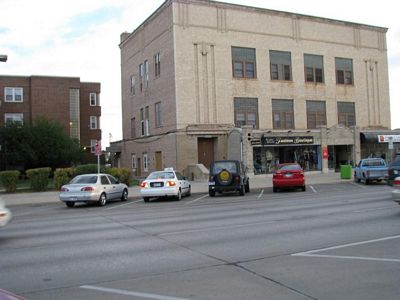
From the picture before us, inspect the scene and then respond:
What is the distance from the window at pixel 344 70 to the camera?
45.0 meters

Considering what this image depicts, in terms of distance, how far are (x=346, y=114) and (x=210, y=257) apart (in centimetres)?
4010

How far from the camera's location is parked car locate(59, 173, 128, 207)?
19422mm

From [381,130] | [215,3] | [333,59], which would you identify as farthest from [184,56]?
[381,130]

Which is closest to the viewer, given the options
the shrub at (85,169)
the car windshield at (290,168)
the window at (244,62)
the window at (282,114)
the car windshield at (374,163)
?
the car windshield at (290,168)

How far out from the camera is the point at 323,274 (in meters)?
6.54

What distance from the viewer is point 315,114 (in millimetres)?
43250

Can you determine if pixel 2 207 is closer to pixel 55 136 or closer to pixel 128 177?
pixel 128 177

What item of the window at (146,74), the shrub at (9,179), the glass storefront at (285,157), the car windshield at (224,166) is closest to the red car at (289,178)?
the car windshield at (224,166)

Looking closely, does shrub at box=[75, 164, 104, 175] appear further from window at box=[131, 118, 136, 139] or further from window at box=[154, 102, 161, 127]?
window at box=[131, 118, 136, 139]

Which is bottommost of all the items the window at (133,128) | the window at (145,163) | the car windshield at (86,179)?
the car windshield at (86,179)

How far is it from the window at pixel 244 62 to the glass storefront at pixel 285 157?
6.82 metres

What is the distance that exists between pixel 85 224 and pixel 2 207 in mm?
3088

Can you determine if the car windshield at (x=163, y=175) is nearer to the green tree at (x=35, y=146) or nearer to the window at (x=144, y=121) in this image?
the window at (x=144, y=121)

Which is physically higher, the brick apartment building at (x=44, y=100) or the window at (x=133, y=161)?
the brick apartment building at (x=44, y=100)
